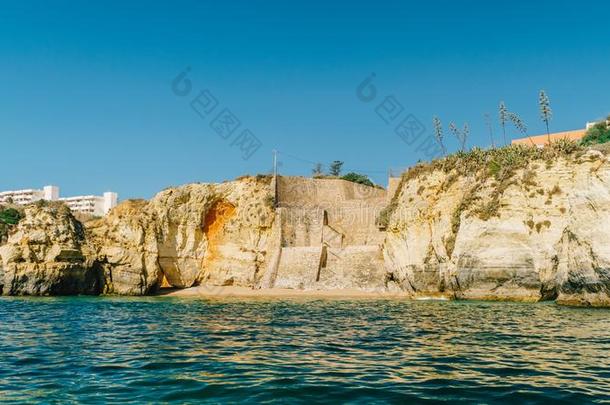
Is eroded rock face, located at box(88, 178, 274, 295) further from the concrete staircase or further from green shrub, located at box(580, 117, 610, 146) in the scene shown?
green shrub, located at box(580, 117, 610, 146)

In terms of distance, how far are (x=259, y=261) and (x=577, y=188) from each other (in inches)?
1260

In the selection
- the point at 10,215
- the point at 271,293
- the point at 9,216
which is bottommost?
the point at 271,293

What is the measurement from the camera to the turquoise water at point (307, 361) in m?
9.74

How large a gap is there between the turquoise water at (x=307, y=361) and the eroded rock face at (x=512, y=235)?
35.8ft

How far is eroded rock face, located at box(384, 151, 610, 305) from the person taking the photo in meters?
31.5

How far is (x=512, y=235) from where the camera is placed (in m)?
37.9

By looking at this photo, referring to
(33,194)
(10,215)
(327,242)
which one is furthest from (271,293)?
(33,194)

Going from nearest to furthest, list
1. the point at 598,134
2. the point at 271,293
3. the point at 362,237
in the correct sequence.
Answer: the point at 271,293 → the point at 362,237 → the point at 598,134

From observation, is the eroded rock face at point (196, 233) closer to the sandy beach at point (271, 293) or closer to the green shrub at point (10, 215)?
the sandy beach at point (271, 293)

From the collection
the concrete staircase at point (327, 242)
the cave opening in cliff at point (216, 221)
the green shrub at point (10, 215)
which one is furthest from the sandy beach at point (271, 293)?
the green shrub at point (10, 215)

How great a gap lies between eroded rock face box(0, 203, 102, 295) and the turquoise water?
27.7 metres

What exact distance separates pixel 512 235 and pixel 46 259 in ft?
123

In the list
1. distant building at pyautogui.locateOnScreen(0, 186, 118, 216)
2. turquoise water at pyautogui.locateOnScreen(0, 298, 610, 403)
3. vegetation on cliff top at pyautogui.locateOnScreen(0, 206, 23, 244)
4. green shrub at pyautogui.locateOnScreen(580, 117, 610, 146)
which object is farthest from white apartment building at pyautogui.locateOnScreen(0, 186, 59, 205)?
turquoise water at pyautogui.locateOnScreen(0, 298, 610, 403)

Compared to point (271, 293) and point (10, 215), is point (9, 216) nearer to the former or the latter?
point (10, 215)
